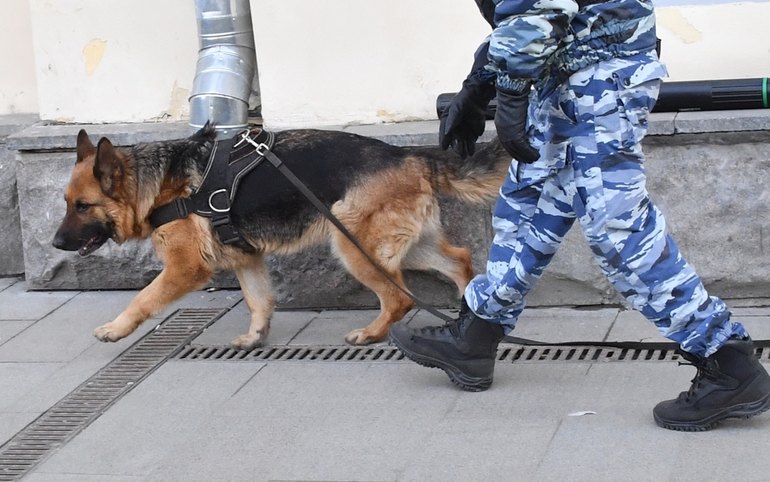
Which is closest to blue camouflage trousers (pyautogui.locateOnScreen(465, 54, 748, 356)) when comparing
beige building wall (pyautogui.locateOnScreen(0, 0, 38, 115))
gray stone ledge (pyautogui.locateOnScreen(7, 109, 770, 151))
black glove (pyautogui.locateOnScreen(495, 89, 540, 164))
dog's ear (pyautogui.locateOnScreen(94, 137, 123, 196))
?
black glove (pyautogui.locateOnScreen(495, 89, 540, 164))

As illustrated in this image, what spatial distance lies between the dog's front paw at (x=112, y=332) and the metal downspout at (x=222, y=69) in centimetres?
123

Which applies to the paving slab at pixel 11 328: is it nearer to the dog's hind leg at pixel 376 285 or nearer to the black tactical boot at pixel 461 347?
the dog's hind leg at pixel 376 285

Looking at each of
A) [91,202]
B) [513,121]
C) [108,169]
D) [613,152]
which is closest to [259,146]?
[108,169]

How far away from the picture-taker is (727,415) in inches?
162

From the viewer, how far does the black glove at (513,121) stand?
3.94 metres

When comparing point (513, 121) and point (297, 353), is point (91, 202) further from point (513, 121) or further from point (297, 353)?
point (513, 121)

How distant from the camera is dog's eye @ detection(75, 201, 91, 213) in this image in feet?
18.0

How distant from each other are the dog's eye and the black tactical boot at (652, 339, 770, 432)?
9.50ft

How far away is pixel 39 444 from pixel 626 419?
7.65ft

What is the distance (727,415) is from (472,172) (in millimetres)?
1778

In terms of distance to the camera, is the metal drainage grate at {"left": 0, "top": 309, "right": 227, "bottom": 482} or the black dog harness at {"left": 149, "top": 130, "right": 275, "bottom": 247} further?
the black dog harness at {"left": 149, "top": 130, "right": 275, "bottom": 247}

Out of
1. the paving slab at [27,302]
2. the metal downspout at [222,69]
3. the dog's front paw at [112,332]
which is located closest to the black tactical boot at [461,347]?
the dog's front paw at [112,332]

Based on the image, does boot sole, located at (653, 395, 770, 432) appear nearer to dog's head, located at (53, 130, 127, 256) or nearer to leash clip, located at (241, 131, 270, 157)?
leash clip, located at (241, 131, 270, 157)

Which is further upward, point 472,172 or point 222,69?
point 222,69
